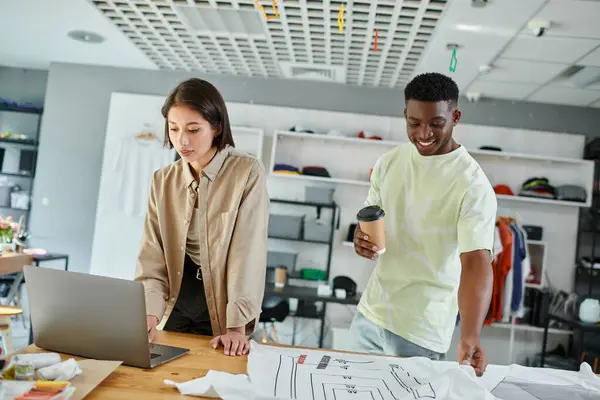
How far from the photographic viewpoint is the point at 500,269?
4.75 m

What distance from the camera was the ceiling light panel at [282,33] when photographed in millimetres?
3563

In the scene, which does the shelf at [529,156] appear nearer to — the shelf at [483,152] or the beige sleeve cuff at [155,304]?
the shelf at [483,152]

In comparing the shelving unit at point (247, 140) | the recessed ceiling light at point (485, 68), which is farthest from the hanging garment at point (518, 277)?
the shelving unit at point (247, 140)

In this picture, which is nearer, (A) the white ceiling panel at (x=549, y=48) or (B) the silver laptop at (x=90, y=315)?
(B) the silver laptop at (x=90, y=315)

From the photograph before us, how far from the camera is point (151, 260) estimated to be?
1497 mm

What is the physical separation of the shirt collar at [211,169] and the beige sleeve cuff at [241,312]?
1.16 ft

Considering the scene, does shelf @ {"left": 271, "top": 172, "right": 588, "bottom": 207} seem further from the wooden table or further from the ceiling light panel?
the wooden table

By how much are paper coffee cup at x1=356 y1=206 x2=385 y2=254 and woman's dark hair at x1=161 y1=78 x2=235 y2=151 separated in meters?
0.48

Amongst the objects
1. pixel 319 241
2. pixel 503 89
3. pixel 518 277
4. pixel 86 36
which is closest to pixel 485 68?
pixel 503 89

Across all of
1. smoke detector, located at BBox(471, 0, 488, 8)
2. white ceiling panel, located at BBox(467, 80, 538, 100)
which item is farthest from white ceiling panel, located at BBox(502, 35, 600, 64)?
white ceiling panel, located at BBox(467, 80, 538, 100)

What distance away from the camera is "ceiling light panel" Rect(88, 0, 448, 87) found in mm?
3563

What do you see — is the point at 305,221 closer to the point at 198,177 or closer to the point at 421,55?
the point at 421,55

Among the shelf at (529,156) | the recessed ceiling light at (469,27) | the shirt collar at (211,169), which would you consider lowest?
the shirt collar at (211,169)

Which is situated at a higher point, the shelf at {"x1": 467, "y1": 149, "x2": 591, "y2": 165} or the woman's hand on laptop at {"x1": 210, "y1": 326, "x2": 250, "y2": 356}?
the shelf at {"x1": 467, "y1": 149, "x2": 591, "y2": 165}
